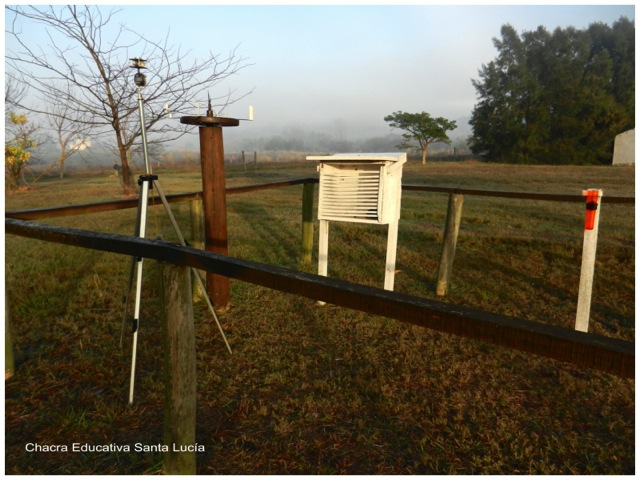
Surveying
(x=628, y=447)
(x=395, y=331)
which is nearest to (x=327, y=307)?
(x=395, y=331)

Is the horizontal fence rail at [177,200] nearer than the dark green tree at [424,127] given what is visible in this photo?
Yes

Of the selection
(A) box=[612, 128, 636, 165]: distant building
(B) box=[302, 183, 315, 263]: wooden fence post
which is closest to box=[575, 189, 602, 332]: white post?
(B) box=[302, 183, 315, 263]: wooden fence post

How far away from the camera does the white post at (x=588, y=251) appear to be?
3.32m

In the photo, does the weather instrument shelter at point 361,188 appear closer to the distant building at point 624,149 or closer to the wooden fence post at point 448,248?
the wooden fence post at point 448,248

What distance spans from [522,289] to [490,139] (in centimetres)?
3822

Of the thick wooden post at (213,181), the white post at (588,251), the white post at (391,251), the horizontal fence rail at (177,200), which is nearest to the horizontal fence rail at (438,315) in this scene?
the horizontal fence rail at (177,200)

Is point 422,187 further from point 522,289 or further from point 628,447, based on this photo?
point 628,447

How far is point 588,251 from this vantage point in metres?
3.44

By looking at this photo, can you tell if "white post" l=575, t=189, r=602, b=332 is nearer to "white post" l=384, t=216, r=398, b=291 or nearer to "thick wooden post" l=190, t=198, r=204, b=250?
"white post" l=384, t=216, r=398, b=291

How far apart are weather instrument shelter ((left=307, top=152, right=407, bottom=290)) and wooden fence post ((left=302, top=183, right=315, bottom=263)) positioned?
1.09m

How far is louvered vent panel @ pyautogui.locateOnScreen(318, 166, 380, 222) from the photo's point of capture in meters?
3.59

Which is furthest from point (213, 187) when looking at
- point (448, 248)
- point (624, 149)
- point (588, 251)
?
point (624, 149)

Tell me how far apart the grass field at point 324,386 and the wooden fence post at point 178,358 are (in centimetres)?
36

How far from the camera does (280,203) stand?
13.0 m
